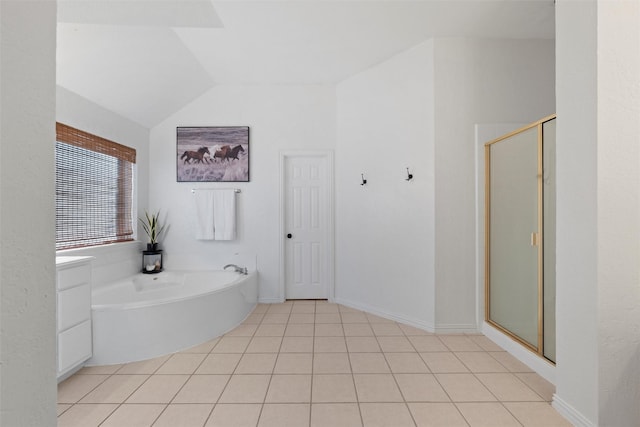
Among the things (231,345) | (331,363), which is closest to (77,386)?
(231,345)

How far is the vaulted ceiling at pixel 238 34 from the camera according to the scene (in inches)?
90.4

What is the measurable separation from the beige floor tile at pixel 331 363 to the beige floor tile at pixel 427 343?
2.10 ft

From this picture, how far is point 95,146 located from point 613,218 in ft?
13.2

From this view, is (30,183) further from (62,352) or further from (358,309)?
(358,309)

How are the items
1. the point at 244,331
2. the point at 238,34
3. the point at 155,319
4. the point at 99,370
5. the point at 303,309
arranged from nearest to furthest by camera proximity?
the point at 99,370, the point at 155,319, the point at 238,34, the point at 244,331, the point at 303,309

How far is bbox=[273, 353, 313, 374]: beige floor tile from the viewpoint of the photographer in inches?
82.2

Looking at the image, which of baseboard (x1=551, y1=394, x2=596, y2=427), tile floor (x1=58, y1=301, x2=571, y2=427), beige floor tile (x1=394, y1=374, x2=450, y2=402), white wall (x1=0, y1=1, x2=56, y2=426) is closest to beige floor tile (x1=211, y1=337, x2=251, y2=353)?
tile floor (x1=58, y1=301, x2=571, y2=427)

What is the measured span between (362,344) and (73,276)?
221cm

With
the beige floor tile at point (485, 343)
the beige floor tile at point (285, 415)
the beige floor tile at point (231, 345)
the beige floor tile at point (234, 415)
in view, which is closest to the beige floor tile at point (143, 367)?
the beige floor tile at point (231, 345)

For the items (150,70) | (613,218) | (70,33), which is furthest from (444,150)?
(70,33)

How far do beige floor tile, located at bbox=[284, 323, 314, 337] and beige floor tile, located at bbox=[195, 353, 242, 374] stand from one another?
1.77ft

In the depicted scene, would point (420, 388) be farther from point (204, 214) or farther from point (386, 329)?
point (204, 214)

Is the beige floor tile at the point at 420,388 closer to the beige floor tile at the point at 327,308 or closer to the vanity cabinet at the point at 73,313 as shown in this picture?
the beige floor tile at the point at 327,308

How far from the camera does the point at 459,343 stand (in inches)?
99.6
